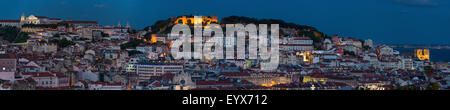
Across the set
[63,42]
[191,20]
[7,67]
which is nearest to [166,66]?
[7,67]

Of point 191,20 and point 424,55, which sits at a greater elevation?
point 191,20

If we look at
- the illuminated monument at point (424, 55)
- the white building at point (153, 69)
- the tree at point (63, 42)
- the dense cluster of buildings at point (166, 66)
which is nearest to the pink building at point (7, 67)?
the dense cluster of buildings at point (166, 66)

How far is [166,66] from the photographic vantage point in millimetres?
29109

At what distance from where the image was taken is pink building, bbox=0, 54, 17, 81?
805 inches

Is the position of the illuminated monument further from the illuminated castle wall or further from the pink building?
the pink building

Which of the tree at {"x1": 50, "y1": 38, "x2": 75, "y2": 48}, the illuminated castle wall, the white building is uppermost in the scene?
the illuminated castle wall

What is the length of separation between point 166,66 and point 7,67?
827 centimetres

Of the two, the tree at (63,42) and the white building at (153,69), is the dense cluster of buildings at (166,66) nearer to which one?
the white building at (153,69)

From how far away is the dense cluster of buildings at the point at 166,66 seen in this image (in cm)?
2197

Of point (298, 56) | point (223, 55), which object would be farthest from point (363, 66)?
point (223, 55)

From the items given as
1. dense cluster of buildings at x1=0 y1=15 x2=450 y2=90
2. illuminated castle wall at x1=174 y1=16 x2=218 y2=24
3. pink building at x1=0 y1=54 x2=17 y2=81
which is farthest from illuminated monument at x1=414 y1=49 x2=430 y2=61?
pink building at x1=0 y1=54 x2=17 y2=81

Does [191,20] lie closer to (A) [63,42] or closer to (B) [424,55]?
(A) [63,42]
